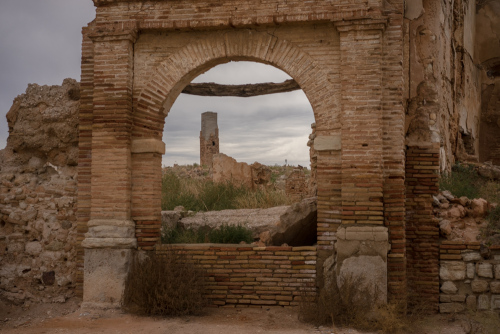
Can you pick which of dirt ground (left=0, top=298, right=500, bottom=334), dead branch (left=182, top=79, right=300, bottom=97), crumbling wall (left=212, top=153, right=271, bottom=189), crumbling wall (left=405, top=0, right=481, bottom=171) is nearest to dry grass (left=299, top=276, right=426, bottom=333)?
dirt ground (left=0, top=298, right=500, bottom=334)

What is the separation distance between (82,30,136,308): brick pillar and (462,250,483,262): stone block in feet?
15.1

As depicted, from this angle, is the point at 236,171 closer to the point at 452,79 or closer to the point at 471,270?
the point at 452,79

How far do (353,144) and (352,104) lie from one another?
1.76 ft

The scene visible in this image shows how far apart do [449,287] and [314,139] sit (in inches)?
109

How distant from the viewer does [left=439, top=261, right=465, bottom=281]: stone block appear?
23.5 ft

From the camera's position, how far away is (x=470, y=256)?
23.3 ft

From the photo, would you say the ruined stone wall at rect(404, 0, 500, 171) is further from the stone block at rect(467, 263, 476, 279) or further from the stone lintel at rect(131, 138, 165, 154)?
the stone lintel at rect(131, 138, 165, 154)

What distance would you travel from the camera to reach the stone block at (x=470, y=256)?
706 centimetres

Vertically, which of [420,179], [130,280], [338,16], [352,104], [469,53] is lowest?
[130,280]

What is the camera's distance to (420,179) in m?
7.50

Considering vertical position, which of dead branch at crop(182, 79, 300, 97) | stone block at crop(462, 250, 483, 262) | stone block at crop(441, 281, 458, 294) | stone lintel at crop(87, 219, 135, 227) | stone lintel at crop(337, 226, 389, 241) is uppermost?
dead branch at crop(182, 79, 300, 97)

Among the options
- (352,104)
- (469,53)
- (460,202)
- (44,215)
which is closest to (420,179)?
(460,202)

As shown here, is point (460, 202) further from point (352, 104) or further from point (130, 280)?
point (130, 280)

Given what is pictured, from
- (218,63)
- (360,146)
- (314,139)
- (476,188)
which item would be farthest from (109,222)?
(476,188)
